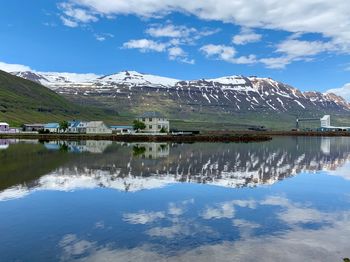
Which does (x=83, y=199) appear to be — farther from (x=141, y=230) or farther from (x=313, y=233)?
(x=313, y=233)

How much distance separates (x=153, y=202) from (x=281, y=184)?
19.6 m

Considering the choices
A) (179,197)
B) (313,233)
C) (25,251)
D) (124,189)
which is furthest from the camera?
(124,189)

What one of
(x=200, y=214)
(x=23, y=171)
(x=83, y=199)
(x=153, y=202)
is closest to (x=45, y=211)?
(x=83, y=199)

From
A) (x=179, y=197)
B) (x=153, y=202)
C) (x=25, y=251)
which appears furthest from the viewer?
(x=179, y=197)

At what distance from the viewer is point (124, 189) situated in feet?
144

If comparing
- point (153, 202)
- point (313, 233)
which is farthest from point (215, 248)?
point (153, 202)

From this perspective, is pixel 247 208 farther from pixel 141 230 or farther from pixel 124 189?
pixel 124 189

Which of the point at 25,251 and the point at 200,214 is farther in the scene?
the point at 200,214

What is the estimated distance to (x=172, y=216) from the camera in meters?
31.4

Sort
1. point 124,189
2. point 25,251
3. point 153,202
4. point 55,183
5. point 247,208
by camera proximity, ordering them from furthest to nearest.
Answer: point 55,183, point 124,189, point 153,202, point 247,208, point 25,251

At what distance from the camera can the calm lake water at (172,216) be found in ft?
74.8

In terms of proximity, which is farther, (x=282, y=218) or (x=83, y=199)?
(x=83, y=199)

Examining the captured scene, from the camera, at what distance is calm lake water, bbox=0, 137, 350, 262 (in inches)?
898

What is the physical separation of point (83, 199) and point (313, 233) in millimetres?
21768
